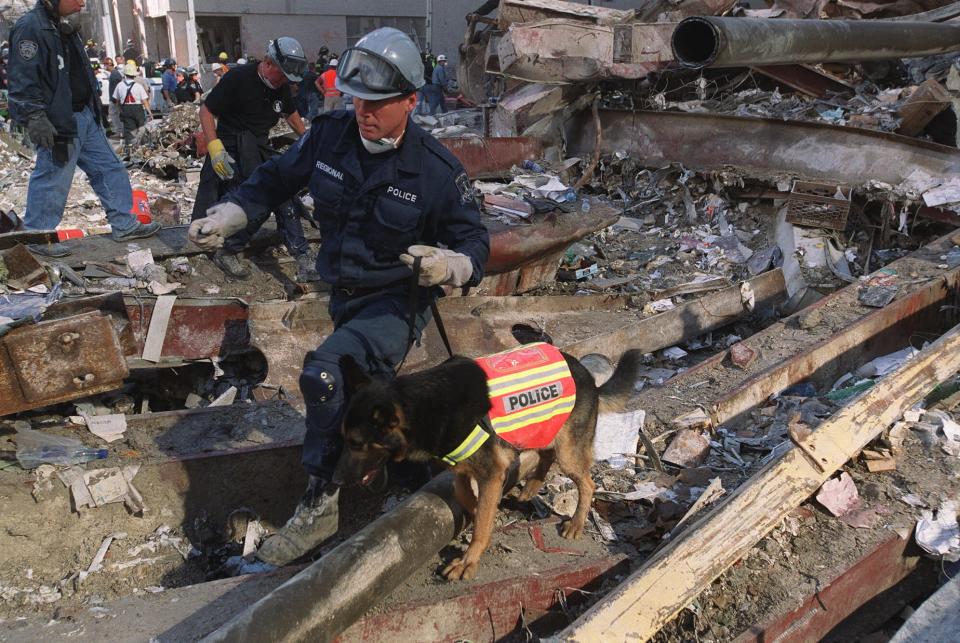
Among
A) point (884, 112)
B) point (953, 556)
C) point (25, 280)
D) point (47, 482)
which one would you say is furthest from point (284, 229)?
point (884, 112)

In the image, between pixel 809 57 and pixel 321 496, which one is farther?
pixel 809 57

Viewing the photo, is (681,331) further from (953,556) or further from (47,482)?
(47,482)

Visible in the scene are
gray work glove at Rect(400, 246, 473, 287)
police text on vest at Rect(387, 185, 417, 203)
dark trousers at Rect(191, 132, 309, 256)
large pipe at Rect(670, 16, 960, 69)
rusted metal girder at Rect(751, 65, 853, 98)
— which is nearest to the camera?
gray work glove at Rect(400, 246, 473, 287)

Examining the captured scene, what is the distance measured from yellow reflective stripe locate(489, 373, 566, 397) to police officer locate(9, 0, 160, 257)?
4.02 meters

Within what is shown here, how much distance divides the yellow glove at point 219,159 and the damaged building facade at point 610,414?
651 mm

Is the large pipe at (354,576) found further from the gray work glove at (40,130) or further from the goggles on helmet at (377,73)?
the gray work glove at (40,130)

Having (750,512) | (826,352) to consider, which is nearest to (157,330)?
(750,512)

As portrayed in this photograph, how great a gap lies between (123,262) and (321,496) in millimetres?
3141

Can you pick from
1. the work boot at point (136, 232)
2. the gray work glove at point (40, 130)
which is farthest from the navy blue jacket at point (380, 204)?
the work boot at point (136, 232)

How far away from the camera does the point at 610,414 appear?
411 centimetres

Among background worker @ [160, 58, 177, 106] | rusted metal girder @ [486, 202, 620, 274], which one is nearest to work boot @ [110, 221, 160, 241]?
rusted metal girder @ [486, 202, 620, 274]

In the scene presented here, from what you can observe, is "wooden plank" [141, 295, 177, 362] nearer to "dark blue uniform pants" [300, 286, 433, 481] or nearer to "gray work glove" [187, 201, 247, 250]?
"gray work glove" [187, 201, 247, 250]

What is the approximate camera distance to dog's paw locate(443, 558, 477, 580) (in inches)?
116

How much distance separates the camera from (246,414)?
4.40m
